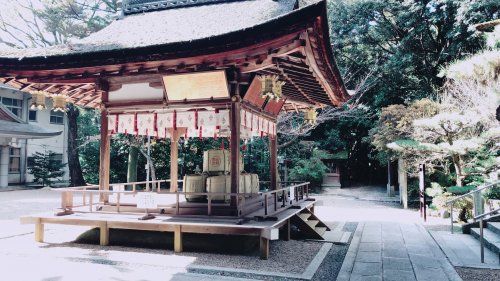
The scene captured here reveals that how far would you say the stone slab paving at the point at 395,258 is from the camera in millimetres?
6032

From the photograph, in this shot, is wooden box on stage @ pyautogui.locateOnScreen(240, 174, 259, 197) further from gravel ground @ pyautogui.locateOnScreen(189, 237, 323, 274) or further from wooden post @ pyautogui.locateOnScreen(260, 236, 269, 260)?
wooden post @ pyautogui.locateOnScreen(260, 236, 269, 260)

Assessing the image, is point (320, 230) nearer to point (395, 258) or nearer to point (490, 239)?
point (395, 258)

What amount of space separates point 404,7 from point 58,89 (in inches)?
872

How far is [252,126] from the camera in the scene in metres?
8.84

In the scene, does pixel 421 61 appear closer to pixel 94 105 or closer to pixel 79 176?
pixel 94 105

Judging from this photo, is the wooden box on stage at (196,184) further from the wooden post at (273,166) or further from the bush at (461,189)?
the bush at (461,189)

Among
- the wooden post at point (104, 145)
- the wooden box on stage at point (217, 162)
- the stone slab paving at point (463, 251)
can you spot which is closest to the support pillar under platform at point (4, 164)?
the wooden post at point (104, 145)

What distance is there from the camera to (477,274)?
630cm

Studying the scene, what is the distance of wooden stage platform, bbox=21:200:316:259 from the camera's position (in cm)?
658

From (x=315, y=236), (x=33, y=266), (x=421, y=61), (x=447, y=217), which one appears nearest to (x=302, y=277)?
(x=315, y=236)

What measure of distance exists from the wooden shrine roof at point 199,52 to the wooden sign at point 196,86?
161 mm

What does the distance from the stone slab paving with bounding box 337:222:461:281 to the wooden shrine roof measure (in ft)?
13.5

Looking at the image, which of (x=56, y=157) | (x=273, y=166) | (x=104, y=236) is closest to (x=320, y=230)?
(x=273, y=166)

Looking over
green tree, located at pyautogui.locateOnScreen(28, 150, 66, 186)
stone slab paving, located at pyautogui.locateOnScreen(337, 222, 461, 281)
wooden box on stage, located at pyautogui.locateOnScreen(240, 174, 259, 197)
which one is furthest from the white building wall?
stone slab paving, located at pyautogui.locateOnScreen(337, 222, 461, 281)
